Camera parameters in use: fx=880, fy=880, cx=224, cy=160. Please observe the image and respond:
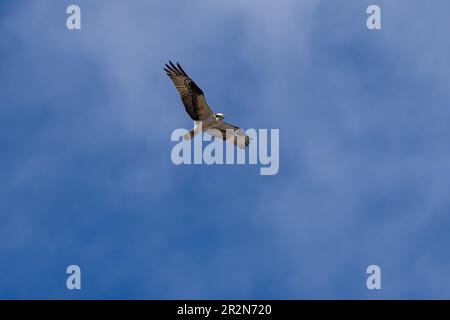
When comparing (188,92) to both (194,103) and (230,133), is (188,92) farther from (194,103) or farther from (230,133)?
(230,133)

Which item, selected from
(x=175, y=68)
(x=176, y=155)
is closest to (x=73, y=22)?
(x=175, y=68)

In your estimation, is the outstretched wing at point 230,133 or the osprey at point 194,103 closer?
the osprey at point 194,103

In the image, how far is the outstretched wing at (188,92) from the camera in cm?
4466

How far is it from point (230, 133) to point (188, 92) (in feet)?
12.1

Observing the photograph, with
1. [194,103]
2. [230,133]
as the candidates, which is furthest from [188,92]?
[230,133]

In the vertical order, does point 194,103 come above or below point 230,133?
above

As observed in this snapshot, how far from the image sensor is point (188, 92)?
147 feet

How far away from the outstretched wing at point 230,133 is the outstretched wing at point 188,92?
131 centimetres

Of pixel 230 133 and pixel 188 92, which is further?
pixel 230 133

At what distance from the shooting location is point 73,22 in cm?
4466
